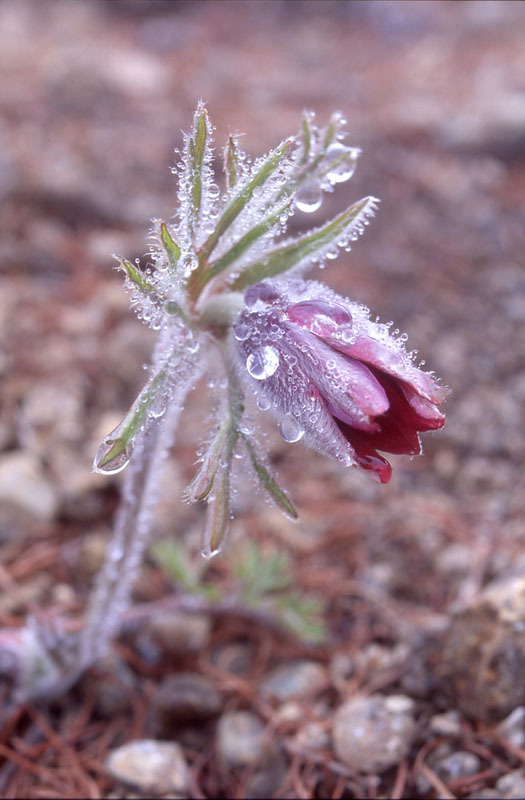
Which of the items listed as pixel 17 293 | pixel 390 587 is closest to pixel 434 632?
pixel 390 587

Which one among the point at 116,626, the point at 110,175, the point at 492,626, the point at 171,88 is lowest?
the point at 116,626

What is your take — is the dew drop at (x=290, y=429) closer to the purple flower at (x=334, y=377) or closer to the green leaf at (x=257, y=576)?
the purple flower at (x=334, y=377)

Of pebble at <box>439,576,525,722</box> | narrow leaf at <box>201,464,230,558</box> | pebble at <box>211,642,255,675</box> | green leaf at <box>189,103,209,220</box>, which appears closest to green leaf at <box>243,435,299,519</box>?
narrow leaf at <box>201,464,230,558</box>

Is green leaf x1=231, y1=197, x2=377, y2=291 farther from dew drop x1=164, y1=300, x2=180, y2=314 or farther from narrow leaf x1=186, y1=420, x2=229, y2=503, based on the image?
narrow leaf x1=186, y1=420, x2=229, y2=503

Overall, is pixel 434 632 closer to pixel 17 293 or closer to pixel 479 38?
pixel 17 293

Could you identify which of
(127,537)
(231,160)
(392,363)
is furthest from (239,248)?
(127,537)

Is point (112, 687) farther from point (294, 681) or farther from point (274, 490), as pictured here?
point (274, 490)
